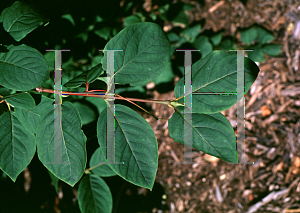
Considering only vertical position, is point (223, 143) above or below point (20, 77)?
below

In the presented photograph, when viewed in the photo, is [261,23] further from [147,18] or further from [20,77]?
[20,77]

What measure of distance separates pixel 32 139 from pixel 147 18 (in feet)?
3.78

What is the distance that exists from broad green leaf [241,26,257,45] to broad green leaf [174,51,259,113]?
1.31m

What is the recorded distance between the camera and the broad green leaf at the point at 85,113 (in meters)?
1.32

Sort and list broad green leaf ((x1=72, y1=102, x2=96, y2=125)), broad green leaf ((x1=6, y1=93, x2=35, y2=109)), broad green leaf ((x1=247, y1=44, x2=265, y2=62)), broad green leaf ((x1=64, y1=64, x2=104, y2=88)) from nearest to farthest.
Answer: broad green leaf ((x1=64, y1=64, x2=104, y2=88)) < broad green leaf ((x1=6, y1=93, x2=35, y2=109)) < broad green leaf ((x1=72, y1=102, x2=96, y2=125)) < broad green leaf ((x1=247, y1=44, x2=265, y2=62))

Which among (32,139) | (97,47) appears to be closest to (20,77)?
(32,139)

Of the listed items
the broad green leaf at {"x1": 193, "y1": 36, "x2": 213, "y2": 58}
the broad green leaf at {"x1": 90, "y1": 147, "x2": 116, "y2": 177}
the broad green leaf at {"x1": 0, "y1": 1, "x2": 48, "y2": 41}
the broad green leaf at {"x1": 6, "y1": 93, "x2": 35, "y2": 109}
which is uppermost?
Answer: the broad green leaf at {"x1": 193, "y1": 36, "x2": 213, "y2": 58}

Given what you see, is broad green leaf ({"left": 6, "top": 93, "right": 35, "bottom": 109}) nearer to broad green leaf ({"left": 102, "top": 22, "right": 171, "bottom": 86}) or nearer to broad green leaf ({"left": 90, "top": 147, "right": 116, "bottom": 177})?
broad green leaf ({"left": 102, "top": 22, "right": 171, "bottom": 86})

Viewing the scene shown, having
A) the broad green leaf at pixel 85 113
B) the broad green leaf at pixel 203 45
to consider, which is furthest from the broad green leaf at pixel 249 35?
the broad green leaf at pixel 85 113

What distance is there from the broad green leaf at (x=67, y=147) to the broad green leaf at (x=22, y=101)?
0.45 feet

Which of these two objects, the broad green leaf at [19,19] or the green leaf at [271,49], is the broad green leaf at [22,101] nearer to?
the broad green leaf at [19,19]

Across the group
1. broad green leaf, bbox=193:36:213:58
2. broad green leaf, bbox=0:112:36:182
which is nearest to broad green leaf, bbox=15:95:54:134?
broad green leaf, bbox=0:112:36:182

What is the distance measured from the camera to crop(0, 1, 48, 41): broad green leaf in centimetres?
93

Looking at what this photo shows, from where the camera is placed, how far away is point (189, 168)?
7.74ft
